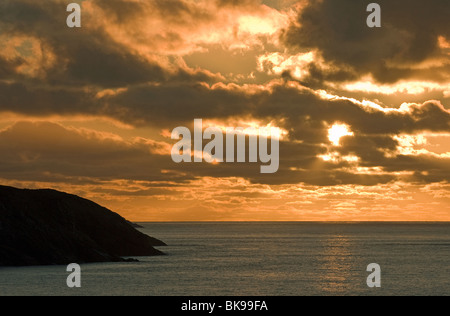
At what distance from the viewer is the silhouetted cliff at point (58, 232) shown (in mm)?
98000

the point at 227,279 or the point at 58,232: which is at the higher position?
the point at 58,232

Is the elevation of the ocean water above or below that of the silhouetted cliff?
below

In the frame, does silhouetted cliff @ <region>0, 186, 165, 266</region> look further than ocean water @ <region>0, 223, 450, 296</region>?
Yes

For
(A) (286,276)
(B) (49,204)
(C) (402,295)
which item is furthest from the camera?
(B) (49,204)

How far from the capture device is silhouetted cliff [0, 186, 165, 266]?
9800cm

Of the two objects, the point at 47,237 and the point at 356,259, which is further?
the point at 356,259

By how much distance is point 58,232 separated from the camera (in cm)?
10338

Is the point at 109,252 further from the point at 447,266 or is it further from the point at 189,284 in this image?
the point at 447,266

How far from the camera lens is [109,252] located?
11631cm

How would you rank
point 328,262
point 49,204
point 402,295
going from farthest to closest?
1. point 328,262
2. point 49,204
3. point 402,295

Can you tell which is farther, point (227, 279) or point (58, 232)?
point (58, 232)

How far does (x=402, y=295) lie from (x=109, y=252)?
191 ft

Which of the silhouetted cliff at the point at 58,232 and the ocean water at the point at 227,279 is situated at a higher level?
the silhouetted cliff at the point at 58,232
